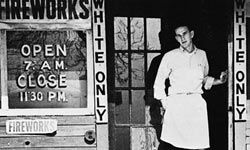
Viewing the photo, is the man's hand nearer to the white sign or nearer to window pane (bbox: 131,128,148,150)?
window pane (bbox: 131,128,148,150)

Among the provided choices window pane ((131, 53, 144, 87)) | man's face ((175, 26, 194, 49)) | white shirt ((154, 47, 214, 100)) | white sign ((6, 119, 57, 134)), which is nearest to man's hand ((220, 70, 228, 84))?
white shirt ((154, 47, 214, 100))

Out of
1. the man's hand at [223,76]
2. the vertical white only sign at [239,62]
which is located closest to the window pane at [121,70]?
the man's hand at [223,76]

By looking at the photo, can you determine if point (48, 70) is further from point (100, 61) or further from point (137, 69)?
point (137, 69)

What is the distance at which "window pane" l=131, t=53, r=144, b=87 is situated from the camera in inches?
213

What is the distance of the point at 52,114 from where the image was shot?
16.9ft

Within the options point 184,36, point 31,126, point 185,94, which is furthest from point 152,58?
point 31,126

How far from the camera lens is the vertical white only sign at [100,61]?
5.09m

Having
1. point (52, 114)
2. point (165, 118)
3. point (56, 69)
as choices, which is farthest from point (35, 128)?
point (165, 118)

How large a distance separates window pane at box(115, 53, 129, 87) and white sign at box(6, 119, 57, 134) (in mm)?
904

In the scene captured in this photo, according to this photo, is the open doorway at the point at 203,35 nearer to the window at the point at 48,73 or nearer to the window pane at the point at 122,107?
the window pane at the point at 122,107

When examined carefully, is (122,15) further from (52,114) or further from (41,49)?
(52,114)

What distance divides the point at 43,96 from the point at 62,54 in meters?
0.53

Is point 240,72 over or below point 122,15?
below

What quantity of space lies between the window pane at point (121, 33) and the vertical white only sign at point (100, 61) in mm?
297
